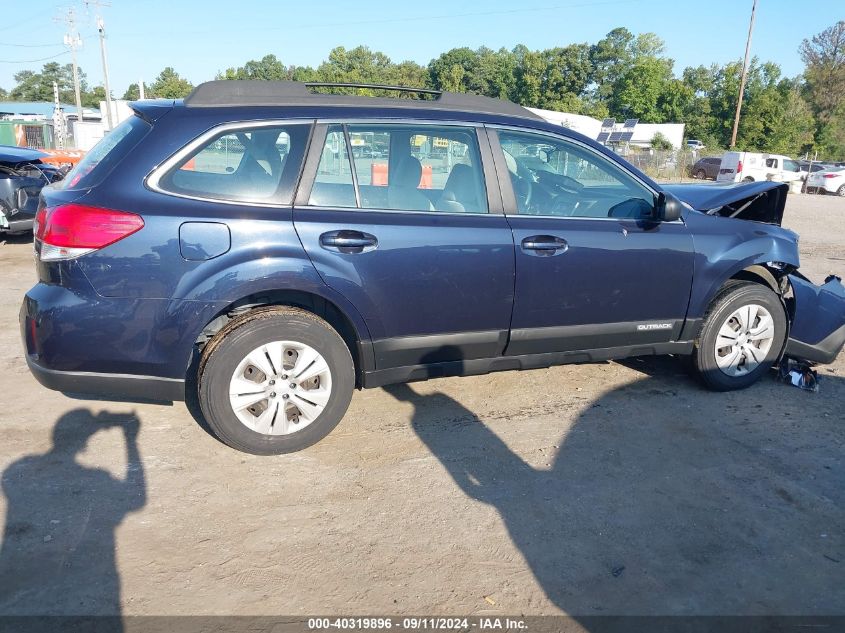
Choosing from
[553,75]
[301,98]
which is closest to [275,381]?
[301,98]

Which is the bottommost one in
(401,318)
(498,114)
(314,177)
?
(401,318)

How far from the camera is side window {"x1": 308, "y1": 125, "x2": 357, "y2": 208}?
3.56m

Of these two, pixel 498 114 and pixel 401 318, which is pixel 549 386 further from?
pixel 498 114

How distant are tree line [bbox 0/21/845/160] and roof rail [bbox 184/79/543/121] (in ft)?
180

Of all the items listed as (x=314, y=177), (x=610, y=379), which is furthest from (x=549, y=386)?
(x=314, y=177)

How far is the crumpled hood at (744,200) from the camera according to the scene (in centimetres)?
480

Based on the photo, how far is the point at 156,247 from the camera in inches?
126

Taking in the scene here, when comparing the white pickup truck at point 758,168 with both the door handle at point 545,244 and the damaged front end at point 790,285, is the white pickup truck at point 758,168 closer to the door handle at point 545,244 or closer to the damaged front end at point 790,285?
the damaged front end at point 790,285

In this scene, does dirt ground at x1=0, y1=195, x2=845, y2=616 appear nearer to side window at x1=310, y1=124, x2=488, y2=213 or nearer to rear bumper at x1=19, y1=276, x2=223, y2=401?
rear bumper at x1=19, y1=276, x2=223, y2=401

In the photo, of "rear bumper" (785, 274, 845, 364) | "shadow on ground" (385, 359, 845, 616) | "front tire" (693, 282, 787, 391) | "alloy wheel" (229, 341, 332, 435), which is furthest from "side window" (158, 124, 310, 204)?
"rear bumper" (785, 274, 845, 364)

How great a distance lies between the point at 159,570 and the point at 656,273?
3322 mm

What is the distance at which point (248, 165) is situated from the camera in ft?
11.5

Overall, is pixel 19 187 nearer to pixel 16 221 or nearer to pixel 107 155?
pixel 16 221

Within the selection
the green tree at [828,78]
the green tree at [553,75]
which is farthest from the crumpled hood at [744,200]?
the green tree at [553,75]
